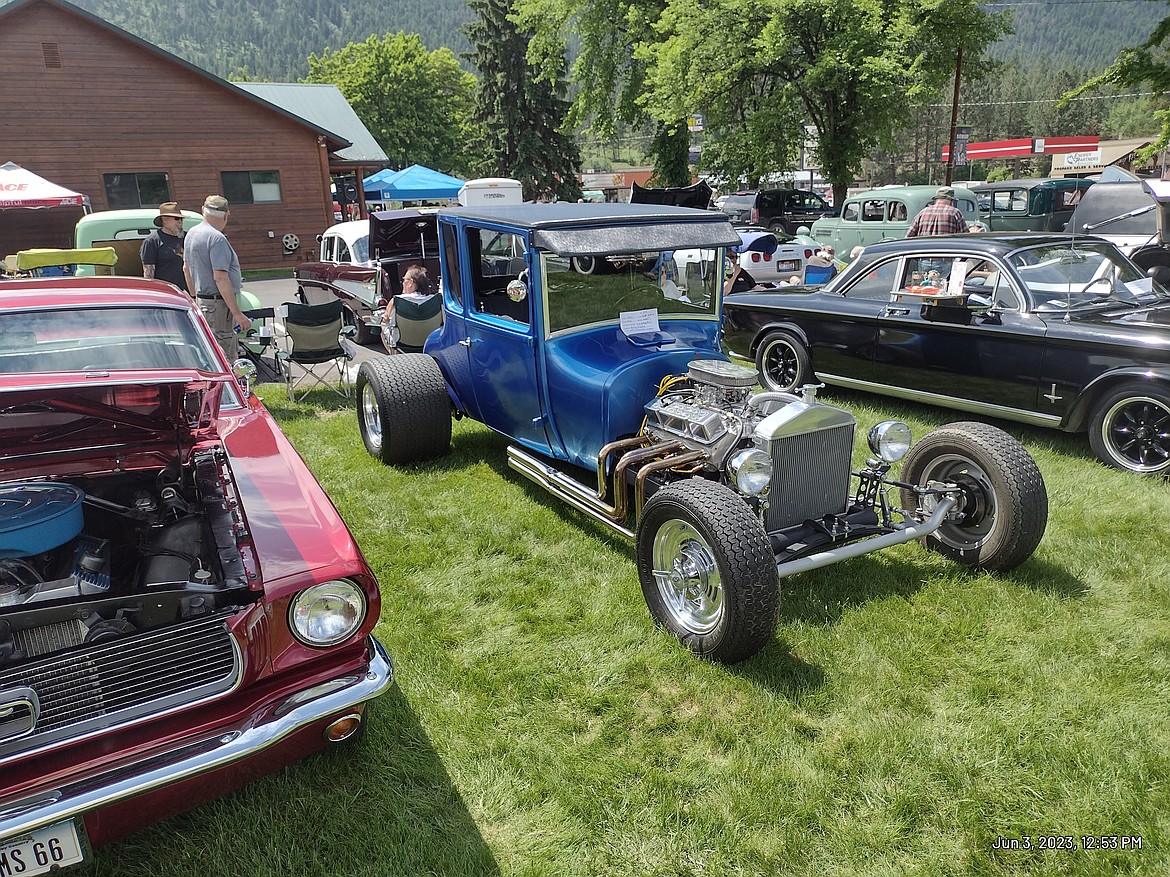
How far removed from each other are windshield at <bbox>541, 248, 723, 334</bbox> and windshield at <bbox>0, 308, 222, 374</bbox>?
1918 mm

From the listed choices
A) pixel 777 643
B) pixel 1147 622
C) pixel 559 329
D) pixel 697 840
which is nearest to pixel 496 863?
pixel 697 840

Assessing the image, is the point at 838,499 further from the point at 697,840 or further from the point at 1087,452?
the point at 1087,452

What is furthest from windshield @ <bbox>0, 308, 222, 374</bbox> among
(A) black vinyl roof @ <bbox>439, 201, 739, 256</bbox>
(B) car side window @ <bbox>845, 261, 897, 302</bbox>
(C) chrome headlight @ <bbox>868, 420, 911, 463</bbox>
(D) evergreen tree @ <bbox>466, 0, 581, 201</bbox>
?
(D) evergreen tree @ <bbox>466, 0, 581, 201</bbox>

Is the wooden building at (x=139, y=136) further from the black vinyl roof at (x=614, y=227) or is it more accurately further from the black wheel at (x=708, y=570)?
the black wheel at (x=708, y=570)

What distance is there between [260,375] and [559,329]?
625 cm

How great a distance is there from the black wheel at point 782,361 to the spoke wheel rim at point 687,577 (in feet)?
13.7

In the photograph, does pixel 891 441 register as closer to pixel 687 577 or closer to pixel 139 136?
pixel 687 577

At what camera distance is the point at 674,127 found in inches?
965

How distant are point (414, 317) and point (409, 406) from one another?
125 inches

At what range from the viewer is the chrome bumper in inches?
81.2

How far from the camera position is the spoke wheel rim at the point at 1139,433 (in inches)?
214

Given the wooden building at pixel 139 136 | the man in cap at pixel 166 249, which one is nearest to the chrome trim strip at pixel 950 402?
the man in cap at pixel 166 249

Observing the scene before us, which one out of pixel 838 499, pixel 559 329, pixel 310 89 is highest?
pixel 310 89

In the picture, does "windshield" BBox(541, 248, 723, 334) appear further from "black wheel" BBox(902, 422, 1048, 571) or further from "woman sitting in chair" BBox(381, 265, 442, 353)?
"woman sitting in chair" BBox(381, 265, 442, 353)
